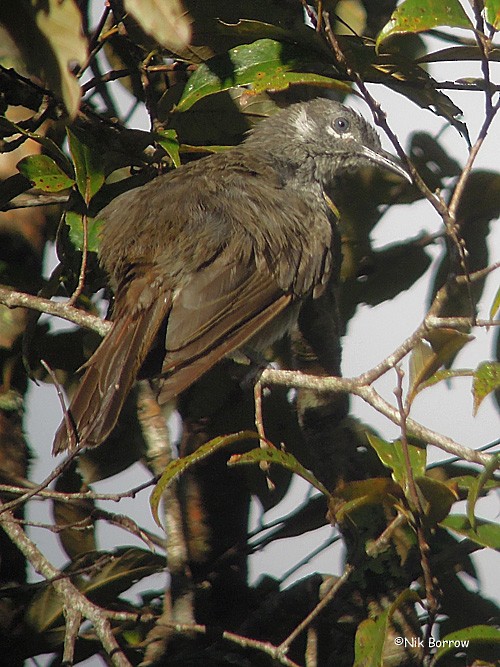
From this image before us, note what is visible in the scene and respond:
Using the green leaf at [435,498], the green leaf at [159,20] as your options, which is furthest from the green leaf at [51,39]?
the green leaf at [435,498]

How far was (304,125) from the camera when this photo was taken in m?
4.79

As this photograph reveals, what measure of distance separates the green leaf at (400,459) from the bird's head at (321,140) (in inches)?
83.2

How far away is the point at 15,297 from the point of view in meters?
3.28

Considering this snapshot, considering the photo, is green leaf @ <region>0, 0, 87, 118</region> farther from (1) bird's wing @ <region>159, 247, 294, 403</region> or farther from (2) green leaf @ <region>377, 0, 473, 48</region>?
(1) bird's wing @ <region>159, 247, 294, 403</region>

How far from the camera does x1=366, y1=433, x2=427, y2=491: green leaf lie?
9.17 feet

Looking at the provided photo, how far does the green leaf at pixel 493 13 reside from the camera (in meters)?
2.62

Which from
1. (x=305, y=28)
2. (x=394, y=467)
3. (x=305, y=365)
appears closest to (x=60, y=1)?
(x=305, y=28)

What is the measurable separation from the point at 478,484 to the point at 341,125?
273 cm

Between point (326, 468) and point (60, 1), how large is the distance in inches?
90.7

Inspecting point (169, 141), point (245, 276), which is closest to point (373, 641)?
point (245, 276)

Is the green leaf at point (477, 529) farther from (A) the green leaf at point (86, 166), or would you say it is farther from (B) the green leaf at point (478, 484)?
(A) the green leaf at point (86, 166)

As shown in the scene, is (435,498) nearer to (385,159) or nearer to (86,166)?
(86,166)

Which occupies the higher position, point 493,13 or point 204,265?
point 493,13

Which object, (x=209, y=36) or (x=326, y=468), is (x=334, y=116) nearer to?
(x=209, y=36)
